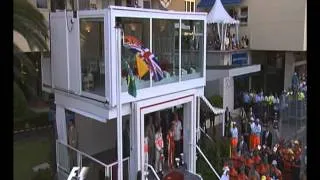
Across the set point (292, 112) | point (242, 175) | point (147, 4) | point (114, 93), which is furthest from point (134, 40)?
point (292, 112)

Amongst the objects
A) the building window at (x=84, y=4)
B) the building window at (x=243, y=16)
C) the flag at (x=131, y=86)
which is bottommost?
the flag at (x=131, y=86)

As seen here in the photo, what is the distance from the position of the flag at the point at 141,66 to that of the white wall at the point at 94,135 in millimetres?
3004

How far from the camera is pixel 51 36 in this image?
1084 cm

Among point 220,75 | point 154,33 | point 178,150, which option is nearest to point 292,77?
point 220,75

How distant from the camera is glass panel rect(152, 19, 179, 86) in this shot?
10423 mm

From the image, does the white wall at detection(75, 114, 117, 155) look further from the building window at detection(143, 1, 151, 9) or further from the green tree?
the building window at detection(143, 1, 151, 9)

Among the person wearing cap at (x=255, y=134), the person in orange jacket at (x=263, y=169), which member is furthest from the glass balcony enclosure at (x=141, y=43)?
the person wearing cap at (x=255, y=134)

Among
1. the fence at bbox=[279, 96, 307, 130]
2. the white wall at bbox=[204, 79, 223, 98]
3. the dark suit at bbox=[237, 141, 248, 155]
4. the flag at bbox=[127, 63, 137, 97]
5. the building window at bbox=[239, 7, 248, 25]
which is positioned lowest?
the dark suit at bbox=[237, 141, 248, 155]

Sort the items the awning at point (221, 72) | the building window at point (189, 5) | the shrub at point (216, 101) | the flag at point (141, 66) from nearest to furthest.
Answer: the flag at point (141, 66), the awning at point (221, 72), the shrub at point (216, 101), the building window at point (189, 5)

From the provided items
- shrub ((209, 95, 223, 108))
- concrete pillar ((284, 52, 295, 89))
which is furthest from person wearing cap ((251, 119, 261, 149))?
concrete pillar ((284, 52, 295, 89))

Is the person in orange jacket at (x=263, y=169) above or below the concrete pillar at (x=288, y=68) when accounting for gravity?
below

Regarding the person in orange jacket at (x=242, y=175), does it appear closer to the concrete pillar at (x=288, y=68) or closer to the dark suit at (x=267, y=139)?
the dark suit at (x=267, y=139)

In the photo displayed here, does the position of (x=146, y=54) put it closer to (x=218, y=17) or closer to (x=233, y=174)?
(x=233, y=174)

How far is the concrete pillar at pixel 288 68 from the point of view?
76.1 feet
